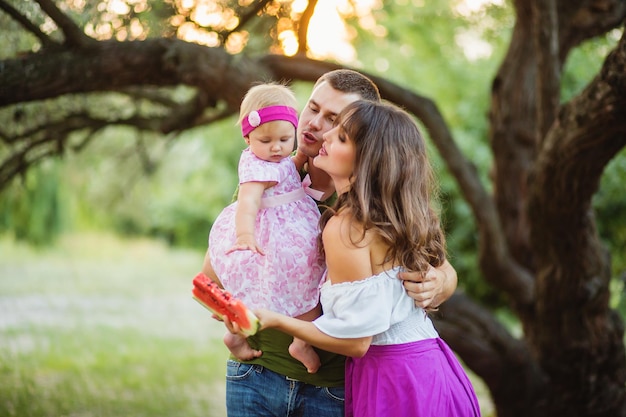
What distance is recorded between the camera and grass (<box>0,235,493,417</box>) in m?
6.12

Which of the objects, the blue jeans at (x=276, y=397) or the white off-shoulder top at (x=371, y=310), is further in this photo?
the blue jeans at (x=276, y=397)

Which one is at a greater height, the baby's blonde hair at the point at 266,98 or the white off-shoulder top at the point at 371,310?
the baby's blonde hair at the point at 266,98

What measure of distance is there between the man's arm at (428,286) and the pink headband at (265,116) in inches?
22.7

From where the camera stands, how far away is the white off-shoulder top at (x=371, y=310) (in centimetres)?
185

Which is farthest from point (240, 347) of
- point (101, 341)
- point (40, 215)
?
point (40, 215)

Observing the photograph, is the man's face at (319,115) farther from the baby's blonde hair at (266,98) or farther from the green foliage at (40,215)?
the green foliage at (40,215)

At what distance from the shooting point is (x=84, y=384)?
22.1ft

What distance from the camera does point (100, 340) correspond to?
9.62 m

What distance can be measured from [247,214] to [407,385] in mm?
646

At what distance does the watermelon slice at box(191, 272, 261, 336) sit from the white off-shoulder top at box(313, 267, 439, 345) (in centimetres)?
19

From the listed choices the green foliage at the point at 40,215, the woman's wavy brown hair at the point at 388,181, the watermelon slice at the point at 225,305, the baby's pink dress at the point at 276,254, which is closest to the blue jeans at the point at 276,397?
the baby's pink dress at the point at 276,254

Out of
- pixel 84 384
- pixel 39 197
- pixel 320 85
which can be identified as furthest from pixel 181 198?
pixel 320 85

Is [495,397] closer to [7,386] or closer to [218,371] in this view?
[7,386]

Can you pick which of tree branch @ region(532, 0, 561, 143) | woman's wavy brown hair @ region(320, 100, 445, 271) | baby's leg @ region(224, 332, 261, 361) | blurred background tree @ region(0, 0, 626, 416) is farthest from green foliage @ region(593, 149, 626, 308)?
baby's leg @ region(224, 332, 261, 361)
